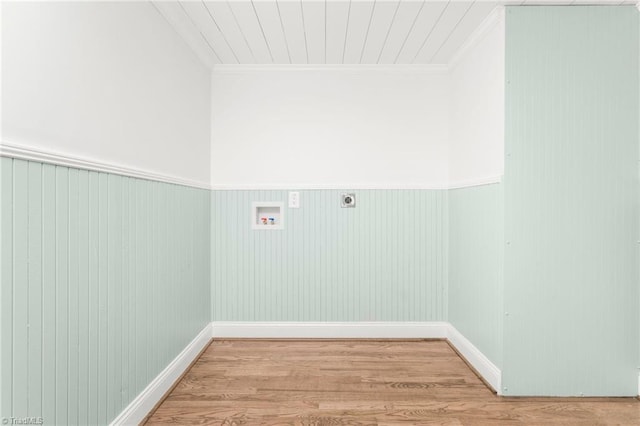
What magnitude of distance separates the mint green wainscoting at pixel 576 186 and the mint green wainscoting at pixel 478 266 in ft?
0.34

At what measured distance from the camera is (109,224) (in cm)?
165

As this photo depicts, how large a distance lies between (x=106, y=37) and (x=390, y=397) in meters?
2.39

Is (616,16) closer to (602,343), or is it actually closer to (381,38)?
(381,38)

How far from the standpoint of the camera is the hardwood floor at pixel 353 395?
2.01 metres

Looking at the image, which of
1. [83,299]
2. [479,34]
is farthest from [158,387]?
[479,34]

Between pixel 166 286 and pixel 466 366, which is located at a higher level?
pixel 166 286

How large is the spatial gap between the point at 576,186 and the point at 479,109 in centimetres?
77

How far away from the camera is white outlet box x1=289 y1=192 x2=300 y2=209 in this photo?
316 centimetres

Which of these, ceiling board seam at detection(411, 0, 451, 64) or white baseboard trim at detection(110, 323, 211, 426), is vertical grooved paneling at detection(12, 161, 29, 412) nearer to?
white baseboard trim at detection(110, 323, 211, 426)

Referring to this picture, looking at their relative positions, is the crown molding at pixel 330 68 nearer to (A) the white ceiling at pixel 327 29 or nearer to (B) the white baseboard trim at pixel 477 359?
(A) the white ceiling at pixel 327 29

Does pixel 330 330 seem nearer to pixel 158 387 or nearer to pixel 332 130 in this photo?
pixel 158 387

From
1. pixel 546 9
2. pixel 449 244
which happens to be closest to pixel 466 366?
pixel 449 244

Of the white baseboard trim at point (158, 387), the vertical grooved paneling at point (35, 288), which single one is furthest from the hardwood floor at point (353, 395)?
the vertical grooved paneling at point (35, 288)

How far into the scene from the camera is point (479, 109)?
8.34 feet
